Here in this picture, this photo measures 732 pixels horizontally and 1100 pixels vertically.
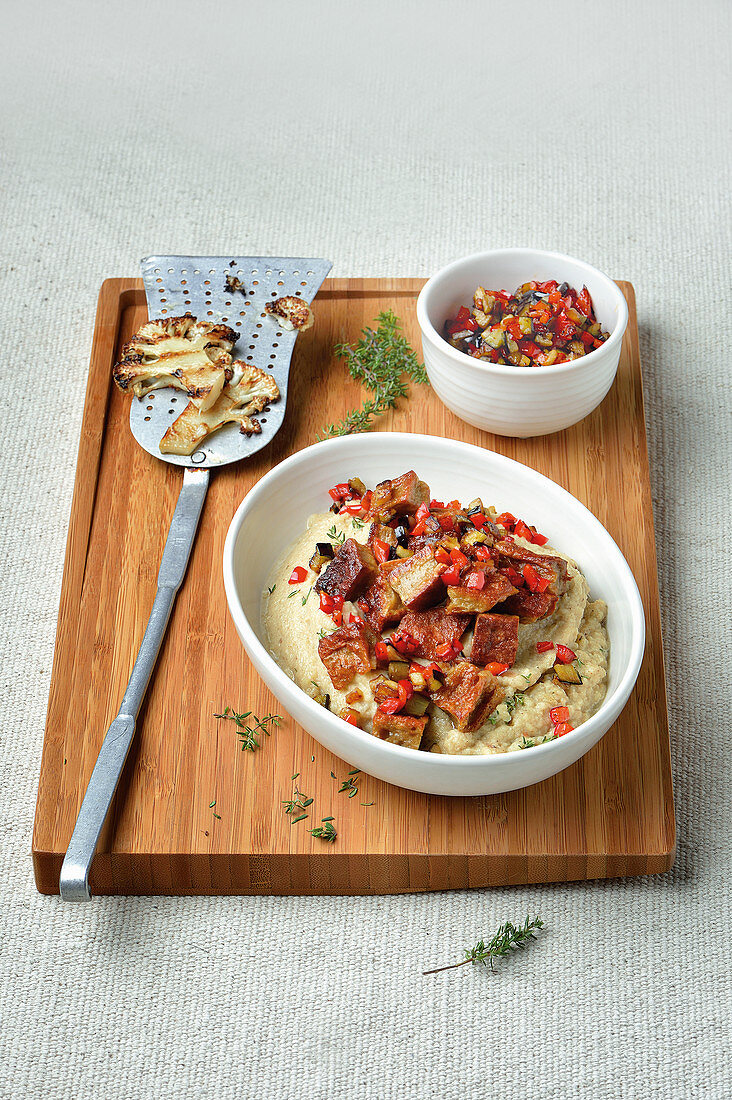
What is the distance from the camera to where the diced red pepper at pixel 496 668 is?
94.5 inches

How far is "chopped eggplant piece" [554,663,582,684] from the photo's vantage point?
248cm

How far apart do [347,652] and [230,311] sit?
1.43 m

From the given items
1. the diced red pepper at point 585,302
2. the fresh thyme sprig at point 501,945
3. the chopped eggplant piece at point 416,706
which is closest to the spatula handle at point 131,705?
the chopped eggplant piece at point 416,706

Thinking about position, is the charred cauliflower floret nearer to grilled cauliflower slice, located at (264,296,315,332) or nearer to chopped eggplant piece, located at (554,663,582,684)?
grilled cauliflower slice, located at (264,296,315,332)

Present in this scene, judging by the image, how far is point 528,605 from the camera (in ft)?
8.18

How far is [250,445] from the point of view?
3.21 meters

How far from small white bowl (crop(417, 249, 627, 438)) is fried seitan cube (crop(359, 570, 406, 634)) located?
2.64 feet

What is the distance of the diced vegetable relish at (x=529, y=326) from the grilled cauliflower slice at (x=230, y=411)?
0.59 metres

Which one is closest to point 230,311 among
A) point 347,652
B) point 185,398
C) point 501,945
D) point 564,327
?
point 185,398

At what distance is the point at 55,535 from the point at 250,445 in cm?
67

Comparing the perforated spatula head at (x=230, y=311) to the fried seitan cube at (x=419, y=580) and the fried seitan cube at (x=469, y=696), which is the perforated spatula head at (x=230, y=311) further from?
the fried seitan cube at (x=469, y=696)

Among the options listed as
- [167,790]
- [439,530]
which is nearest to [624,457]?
[439,530]

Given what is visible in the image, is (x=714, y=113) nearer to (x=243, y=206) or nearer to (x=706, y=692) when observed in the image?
(x=243, y=206)

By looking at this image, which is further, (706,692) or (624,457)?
(624,457)
